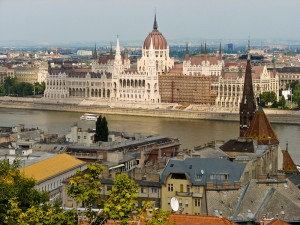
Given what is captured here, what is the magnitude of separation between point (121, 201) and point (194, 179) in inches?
310

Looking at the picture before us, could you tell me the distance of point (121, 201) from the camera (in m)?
6.77

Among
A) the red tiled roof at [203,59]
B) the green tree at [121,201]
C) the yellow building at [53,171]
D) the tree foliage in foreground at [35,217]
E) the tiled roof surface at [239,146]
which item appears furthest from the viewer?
the red tiled roof at [203,59]

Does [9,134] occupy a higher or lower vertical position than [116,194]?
lower

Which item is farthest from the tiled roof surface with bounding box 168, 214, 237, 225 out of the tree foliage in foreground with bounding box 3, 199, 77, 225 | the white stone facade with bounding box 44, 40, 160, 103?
the white stone facade with bounding box 44, 40, 160, 103

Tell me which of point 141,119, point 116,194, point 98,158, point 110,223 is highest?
point 116,194

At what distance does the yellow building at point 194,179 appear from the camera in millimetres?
14125

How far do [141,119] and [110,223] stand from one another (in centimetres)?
4161

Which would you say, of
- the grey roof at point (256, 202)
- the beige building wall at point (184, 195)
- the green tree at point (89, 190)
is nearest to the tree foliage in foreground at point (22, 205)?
the green tree at point (89, 190)

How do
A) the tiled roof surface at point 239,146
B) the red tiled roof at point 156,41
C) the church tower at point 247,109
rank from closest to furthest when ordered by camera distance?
the tiled roof surface at point 239,146 → the church tower at point 247,109 → the red tiled roof at point 156,41

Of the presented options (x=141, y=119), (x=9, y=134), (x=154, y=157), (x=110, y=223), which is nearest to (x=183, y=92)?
(x=141, y=119)

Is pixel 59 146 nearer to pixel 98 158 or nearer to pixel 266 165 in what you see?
pixel 98 158

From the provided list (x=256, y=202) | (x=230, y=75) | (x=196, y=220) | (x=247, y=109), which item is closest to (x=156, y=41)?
(x=230, y=75)

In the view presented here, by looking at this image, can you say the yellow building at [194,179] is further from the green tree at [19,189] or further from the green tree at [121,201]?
the green tree at [121,201]

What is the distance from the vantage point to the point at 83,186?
706 centimetres
